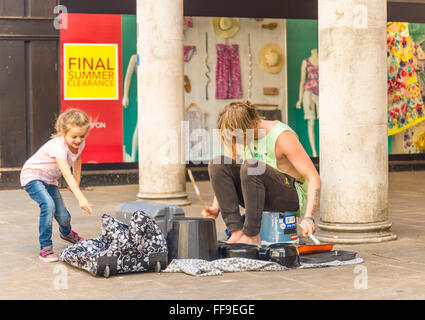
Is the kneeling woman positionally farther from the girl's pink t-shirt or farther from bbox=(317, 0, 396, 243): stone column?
the girl's pink t-shirt

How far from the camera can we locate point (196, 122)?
1286 cm

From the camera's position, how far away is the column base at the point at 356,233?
6.55 m

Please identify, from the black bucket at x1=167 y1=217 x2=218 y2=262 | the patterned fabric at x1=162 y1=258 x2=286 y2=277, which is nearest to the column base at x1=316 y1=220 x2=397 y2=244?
the patterned fabric at x1=162 y1=258 x2=286 y2=277

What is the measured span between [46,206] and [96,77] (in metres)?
6.32

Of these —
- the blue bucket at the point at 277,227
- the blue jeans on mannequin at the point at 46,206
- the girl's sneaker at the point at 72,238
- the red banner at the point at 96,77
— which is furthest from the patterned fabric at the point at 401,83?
the blue jeans on mannequin at the point at 46,206

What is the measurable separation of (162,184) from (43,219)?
3.56 meters

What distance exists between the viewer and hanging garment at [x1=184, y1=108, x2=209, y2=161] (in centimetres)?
1283

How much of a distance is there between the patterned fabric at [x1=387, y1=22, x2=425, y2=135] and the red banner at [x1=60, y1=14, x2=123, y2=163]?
483cm

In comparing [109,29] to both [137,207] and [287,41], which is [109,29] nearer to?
[287,41]

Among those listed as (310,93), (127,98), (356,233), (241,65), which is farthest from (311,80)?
(356,233)

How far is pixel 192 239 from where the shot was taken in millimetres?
5547

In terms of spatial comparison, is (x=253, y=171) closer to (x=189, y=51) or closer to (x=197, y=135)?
(x=197, y=135)

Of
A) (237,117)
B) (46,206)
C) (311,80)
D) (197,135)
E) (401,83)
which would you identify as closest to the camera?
(237,117)

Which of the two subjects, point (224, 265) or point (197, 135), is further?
point (197, 135)
